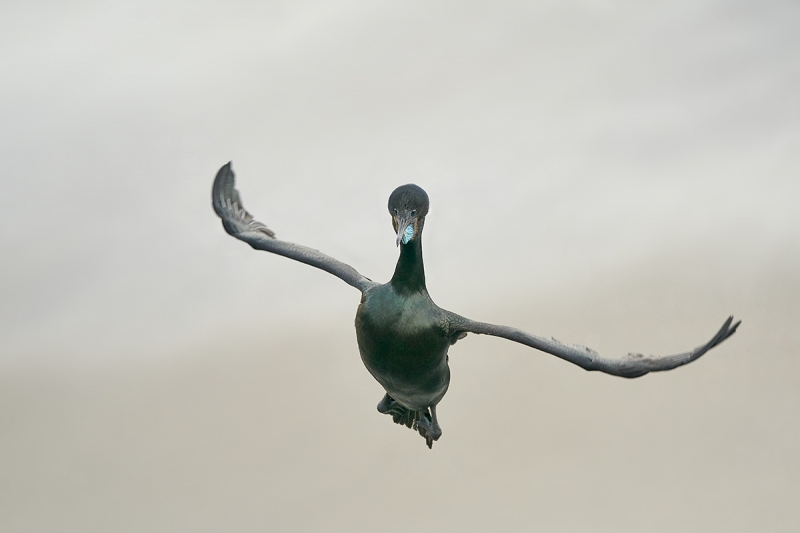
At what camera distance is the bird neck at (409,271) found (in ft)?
22.3

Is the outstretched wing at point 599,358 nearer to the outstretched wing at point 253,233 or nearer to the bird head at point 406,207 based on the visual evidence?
the bird head at point 406,207

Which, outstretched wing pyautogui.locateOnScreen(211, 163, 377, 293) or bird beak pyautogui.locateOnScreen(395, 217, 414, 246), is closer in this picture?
bird beak pyautogui.locateOnScreen(395, 217, 414, 246)

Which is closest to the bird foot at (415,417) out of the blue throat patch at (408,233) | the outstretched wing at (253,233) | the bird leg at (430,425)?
the bird leg at (430,425)

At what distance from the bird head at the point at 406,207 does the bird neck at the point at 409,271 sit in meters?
0.32

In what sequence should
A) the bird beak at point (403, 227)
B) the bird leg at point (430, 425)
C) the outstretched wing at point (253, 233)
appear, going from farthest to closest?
the bird leg at point (430, 425) → the outstretched wing at point (253, 233) → the bird beak at point (403, 227)

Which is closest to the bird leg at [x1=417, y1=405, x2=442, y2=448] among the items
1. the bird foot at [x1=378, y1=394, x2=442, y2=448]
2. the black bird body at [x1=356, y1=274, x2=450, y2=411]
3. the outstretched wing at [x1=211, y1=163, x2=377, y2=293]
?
the bird foot at [x1=378, y1=394, x2=442, y2=448]

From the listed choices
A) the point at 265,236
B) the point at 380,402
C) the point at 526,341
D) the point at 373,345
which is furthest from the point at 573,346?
the point at 265,236

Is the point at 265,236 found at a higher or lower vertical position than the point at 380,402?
higher

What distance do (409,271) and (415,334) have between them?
0.40m

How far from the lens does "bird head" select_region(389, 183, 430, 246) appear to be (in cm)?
640

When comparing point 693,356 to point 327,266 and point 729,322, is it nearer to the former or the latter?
point 729,322

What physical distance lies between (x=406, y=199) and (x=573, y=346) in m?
1.37

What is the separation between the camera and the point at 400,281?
6.84m

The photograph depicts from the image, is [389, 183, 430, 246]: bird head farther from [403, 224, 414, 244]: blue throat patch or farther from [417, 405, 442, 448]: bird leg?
[417, 405, 442, 448]: bird leg
